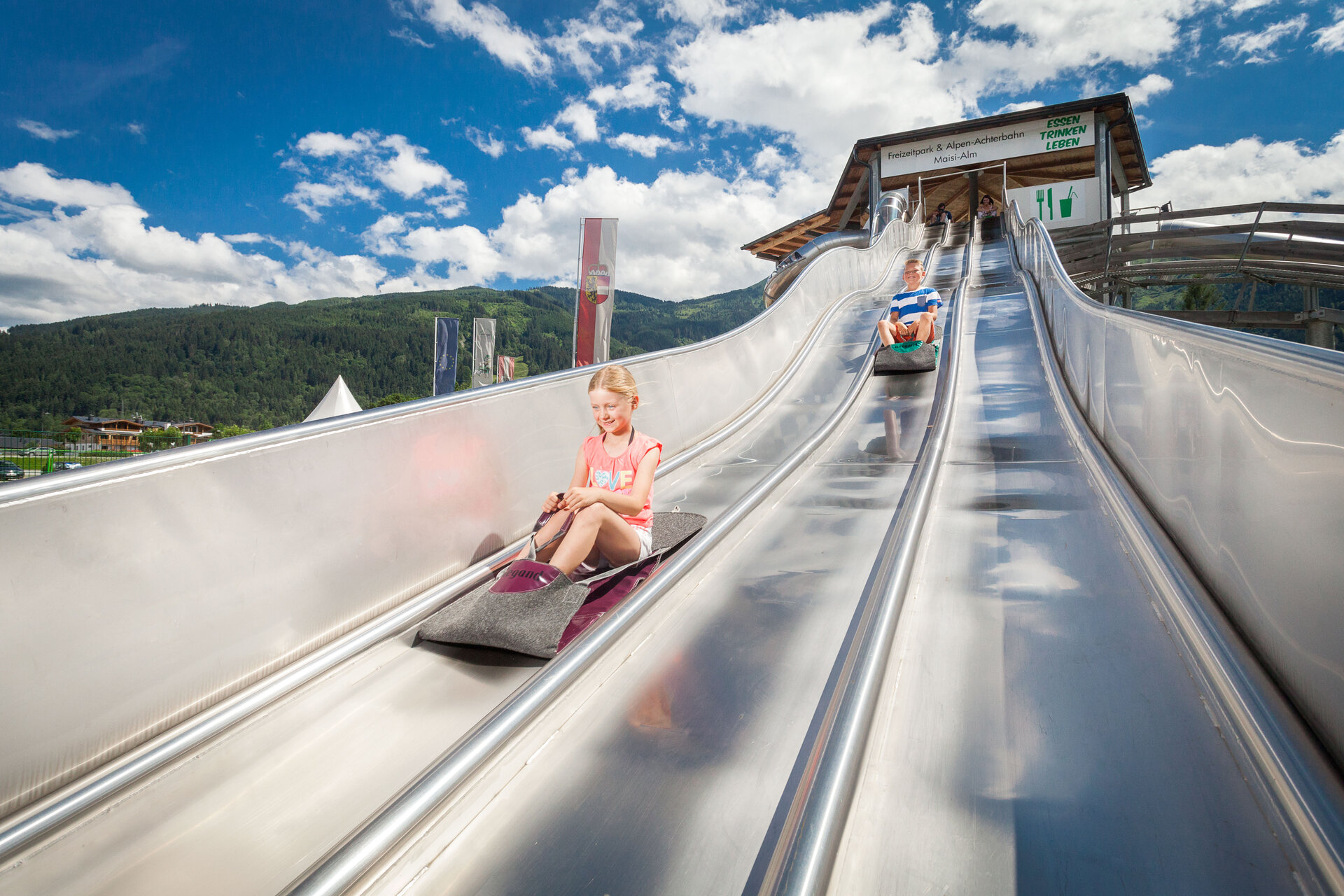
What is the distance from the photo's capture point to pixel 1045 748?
1.68m

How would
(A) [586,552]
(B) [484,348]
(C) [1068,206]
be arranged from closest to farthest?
(A) [586,552] < (B) [484,348] < (C) [1068,206]

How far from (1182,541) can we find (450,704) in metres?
2.90

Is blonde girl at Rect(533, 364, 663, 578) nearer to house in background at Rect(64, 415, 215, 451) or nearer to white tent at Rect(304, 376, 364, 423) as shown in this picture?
white tent at Rect(304, 376, 364, 423)

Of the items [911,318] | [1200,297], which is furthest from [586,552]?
[1200,297]

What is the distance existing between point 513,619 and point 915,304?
22.8 ft

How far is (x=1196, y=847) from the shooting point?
1.36 meters

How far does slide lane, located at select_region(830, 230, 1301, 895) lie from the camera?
Answer: 1.34m

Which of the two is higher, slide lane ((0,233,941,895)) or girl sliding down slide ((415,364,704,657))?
girl sliding down slide ((415,364,704,657))

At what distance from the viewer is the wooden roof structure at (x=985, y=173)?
2241 centimetres

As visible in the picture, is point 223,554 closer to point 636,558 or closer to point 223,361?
point 636,558

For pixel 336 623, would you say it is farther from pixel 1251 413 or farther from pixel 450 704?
pixel 1251 413

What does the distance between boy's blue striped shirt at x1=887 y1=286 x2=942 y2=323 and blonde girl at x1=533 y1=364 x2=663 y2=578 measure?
18.9 feet

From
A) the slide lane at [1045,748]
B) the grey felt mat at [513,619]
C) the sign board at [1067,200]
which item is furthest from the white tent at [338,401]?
the sign board at [1067,200]

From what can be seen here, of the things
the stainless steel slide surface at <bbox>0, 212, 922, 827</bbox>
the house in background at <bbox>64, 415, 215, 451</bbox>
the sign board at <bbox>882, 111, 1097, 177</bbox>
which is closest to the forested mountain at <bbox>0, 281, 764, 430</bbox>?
the house in background at <bbox>64, 415, 215, 451</bbox>
